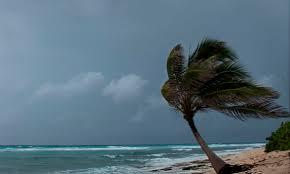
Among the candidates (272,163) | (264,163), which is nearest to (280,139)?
(264,163)

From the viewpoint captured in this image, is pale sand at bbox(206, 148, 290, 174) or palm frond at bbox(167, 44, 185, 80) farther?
palm frond at bbox(167, 44, 185, 80)

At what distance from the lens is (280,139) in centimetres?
1644

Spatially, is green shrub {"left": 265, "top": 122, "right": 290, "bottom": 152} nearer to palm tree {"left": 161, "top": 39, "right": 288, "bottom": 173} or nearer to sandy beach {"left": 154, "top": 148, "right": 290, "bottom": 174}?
sandy beach {"left": 154, "top": 148, "right": 290, "bottom": 174}

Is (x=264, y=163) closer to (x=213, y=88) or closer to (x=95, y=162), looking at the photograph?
(x=213, y=88)

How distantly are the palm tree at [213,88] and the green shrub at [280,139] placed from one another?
472 cm

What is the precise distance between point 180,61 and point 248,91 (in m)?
2.15

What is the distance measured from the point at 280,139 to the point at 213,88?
5.81 meters

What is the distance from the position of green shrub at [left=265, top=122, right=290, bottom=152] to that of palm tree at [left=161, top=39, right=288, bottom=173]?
4.72 meters

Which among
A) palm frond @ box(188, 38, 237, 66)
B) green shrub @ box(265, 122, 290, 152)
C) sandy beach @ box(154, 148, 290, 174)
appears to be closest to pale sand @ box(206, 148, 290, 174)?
sandy beach @ box(154, 148, 290, 174)

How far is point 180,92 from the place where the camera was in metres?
12.2

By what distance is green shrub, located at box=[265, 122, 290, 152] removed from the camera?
1602cm

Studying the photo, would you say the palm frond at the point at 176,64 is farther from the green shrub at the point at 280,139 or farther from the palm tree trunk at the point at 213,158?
the green shrub at the point at 280,139

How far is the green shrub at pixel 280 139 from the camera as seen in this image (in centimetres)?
1602

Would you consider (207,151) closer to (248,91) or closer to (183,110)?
(183,110)
